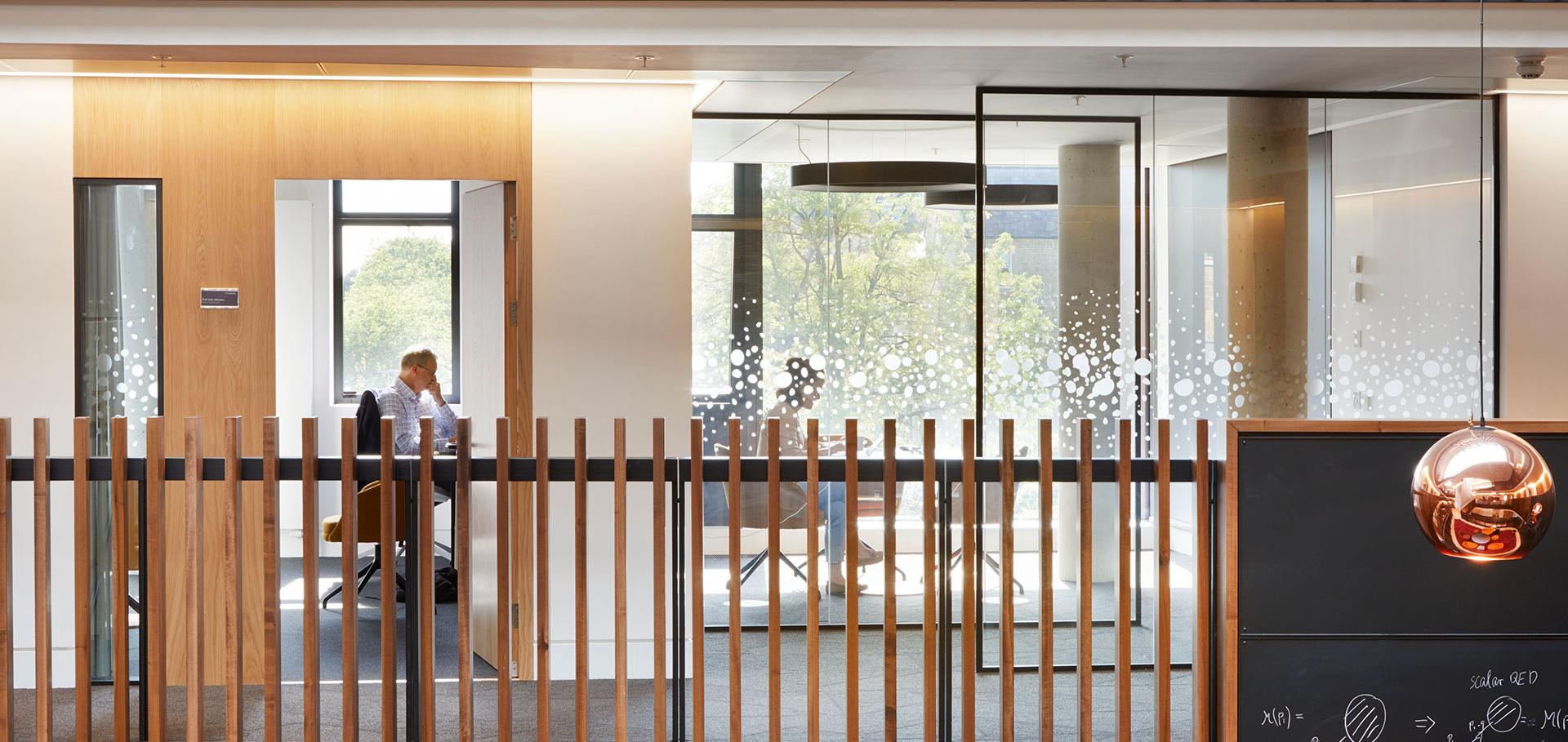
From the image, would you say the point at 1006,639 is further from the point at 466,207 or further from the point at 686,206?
the point at 466,207

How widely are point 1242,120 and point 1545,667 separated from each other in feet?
7.74

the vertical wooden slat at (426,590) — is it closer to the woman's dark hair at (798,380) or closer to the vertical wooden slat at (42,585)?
the vertical wooden slat at (42,585)

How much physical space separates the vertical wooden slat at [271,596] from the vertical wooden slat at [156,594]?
28cm

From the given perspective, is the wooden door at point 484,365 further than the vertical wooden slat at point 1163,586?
Yes

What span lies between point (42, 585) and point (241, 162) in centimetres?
188

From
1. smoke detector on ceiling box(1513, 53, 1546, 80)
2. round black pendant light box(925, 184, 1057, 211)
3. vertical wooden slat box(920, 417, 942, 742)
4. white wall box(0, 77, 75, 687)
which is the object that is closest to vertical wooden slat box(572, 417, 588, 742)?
vertical wooden slat box(920, 417, 942, 742)

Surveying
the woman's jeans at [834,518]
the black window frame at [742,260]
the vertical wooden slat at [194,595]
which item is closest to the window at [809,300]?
the black window frame at [742,260]

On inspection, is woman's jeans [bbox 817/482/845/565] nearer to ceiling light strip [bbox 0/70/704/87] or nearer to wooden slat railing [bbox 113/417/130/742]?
ceiling light strip [bbox 0/70/704/87]

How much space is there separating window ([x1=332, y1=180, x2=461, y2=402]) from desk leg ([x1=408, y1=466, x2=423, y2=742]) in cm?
415

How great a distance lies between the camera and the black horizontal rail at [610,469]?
11.0ft

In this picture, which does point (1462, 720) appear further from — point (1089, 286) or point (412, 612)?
point (412, 612)

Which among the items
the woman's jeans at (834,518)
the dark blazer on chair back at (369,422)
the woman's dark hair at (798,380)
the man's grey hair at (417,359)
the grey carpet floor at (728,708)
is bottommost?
the grey carpet floor at (728,708)

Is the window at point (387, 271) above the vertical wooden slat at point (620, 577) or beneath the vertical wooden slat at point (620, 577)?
above

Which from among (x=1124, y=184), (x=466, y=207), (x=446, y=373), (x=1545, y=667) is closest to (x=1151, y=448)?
(x=1124, y=184)
